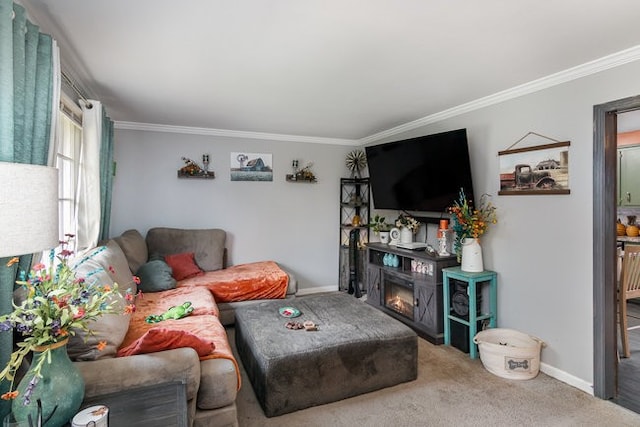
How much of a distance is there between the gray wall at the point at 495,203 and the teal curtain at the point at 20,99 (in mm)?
2594

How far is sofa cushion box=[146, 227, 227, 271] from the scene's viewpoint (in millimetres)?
4051


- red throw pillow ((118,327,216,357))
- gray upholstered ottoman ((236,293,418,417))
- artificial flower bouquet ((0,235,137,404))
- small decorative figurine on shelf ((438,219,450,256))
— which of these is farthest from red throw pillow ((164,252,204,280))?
small decorative figurine on shelf ((438,219,450,256))

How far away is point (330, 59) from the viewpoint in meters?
2.30

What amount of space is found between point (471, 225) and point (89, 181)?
11.1 ft

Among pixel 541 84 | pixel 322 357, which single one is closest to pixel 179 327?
pixel 322 357

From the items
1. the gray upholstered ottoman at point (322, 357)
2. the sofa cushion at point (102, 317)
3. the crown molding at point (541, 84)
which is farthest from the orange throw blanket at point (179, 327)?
the crown molding at point (541, 84)

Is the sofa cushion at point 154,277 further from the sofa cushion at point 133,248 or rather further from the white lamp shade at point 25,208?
the white lamp shade at point 25,208

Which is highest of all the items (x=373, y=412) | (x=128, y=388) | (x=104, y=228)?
(x=104, y=228)

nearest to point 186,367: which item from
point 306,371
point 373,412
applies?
point 306,371

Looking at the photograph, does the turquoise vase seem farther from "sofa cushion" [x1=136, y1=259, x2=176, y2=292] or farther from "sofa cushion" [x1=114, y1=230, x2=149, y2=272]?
"sofa cushion" [x1=114, y1=230, x2=149, y2=272]

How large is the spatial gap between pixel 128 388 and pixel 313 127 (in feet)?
11.7

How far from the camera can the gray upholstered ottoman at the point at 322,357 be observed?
218 centimetres

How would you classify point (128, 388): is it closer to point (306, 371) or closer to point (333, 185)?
point (306, 371)

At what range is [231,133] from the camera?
455 centimetres
